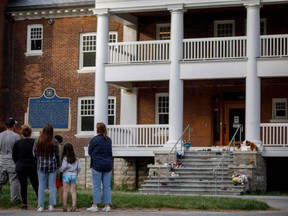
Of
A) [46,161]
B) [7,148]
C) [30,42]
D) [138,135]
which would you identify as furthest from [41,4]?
[46,161]

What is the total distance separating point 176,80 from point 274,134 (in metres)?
4.35

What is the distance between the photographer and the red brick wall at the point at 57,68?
118 feet

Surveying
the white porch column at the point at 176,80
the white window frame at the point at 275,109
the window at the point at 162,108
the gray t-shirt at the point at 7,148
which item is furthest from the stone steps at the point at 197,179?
the gray t-shirt at the point at 7,148

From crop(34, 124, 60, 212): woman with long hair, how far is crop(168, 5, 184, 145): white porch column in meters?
13.7

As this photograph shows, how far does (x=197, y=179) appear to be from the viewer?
2794cm

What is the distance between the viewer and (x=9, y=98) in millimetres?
37219

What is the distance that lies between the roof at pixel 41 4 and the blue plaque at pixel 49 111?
151 inches

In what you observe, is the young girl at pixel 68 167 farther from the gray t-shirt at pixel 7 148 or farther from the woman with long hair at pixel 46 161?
the gray t-shirt at pixel 7 148

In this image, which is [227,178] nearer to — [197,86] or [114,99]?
[197,86]

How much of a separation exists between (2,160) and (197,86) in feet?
55.2

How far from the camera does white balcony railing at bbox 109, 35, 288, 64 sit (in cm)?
3097

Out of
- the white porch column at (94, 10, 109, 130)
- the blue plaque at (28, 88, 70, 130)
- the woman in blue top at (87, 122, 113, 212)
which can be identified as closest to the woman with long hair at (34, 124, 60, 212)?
the woman in blue top at (87, 122, 113, 212)

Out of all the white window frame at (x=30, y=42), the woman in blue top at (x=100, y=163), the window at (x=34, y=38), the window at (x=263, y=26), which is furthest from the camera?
the window at (x=34, y=38)

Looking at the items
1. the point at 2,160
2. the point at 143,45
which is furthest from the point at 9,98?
the point at 2,160
